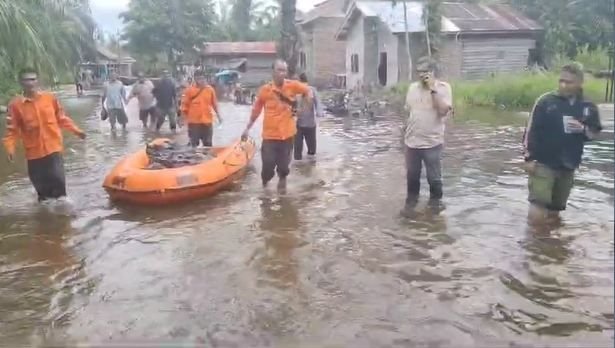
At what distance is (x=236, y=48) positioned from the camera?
46.0 metres

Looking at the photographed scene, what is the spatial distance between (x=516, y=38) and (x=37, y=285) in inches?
696

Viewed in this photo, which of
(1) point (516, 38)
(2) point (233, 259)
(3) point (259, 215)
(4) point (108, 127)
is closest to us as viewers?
(2) point (233, 259)

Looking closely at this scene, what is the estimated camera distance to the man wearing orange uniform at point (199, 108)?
1059 cm

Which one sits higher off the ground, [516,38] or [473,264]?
[516,38]

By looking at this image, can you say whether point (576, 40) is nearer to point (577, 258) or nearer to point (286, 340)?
point (577, 258)

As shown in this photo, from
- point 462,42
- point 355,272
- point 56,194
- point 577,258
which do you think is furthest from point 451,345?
point 462,42

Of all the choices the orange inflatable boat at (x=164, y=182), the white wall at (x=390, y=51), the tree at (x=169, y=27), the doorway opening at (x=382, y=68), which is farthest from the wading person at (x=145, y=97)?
the tree at (x=169, y=27)

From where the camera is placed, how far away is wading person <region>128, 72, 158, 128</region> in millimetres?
15453

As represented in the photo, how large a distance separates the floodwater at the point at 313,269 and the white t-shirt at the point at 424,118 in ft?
2.51

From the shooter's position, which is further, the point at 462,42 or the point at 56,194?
the point at 462,42

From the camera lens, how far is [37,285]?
5.13 meters

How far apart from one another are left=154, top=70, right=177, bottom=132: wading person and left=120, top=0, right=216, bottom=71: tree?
87.2 feet

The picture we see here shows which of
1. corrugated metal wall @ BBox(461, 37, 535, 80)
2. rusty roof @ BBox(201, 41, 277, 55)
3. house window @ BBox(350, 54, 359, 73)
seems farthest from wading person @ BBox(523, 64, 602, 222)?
rusty roof @ BBox(201, 41, 277, 55)

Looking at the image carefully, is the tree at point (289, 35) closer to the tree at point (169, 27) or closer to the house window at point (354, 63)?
the house window at point (354, 63)
